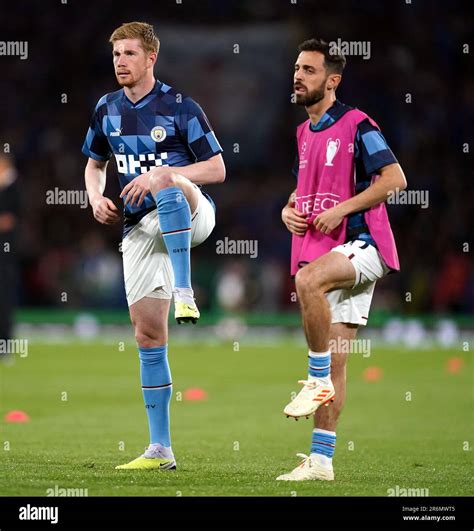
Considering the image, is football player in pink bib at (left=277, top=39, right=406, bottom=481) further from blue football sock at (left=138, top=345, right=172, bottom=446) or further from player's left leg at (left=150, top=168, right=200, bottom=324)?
blue football sock at (left=138, top=345, right=172, bottom=446)

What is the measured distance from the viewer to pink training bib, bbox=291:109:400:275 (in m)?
7.03

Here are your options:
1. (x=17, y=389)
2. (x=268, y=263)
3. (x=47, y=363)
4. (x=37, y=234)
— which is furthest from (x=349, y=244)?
(x=37, y=234)

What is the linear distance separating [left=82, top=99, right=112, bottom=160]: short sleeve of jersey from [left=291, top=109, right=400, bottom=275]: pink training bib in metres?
1.35

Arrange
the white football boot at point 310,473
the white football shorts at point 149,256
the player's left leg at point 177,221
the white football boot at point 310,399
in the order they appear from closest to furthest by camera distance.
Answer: the white football boot at point 310,399 → the white football boot at point 310,473 → the player's left leg at point 177,221 → the white football shorts at point 149,256

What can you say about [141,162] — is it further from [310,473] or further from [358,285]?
[310,473]

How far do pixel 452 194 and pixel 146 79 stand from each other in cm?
1742

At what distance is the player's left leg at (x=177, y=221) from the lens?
6996mm

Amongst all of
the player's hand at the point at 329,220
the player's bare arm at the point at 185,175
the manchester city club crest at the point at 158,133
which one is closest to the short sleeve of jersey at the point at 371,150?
the player's hand at the point at 329,220

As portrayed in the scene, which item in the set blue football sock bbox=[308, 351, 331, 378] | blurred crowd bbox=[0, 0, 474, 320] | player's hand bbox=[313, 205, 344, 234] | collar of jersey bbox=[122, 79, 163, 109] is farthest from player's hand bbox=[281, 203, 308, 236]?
blurred crowd bbox=[0, 0, 474, 320]

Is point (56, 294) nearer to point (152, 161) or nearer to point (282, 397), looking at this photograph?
point (282, 397)

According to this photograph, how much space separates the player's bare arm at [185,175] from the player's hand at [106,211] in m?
0.11

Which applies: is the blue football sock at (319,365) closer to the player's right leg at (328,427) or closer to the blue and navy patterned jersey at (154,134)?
the player's right leg at (328,427)

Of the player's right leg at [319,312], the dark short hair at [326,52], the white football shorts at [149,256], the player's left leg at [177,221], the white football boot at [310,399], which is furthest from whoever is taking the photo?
the white football shorts at [149,256]

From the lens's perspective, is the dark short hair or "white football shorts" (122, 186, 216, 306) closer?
the dark short hair
